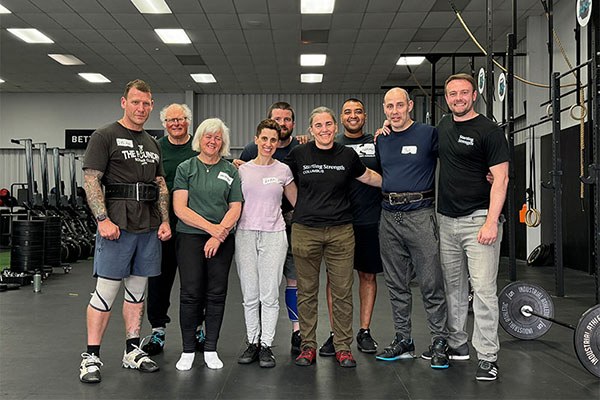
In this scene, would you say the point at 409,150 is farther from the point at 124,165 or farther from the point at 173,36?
the point at 173,36

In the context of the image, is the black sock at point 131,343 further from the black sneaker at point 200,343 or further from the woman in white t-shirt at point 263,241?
the woman in white t-shirt at point 263,241

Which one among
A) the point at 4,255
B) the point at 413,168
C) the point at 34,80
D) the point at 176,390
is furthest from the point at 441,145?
the point at 34,80

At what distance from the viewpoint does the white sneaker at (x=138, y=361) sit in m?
3.16

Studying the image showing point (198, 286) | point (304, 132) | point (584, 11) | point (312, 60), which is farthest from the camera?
point (304, 132)

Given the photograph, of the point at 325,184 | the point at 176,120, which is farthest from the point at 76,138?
the point at 325,184

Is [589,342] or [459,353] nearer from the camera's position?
[589,342]

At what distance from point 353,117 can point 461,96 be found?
67cm

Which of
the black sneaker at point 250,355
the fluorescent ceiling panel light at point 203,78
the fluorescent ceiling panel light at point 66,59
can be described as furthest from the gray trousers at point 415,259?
the fluorescent ceiling panel light at point 203,78

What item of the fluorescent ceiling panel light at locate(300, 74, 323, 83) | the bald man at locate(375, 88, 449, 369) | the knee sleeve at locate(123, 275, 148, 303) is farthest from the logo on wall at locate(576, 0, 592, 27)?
the fluorescent ceiling panel light at locate(300, 74, 323, 83)

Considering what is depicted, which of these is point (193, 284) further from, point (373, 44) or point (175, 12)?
point (373, 44)

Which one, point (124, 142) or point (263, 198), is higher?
point (124, 142)

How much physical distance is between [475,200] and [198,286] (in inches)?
60.8

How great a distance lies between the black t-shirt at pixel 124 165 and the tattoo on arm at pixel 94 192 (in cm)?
3

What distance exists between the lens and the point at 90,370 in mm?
2998
